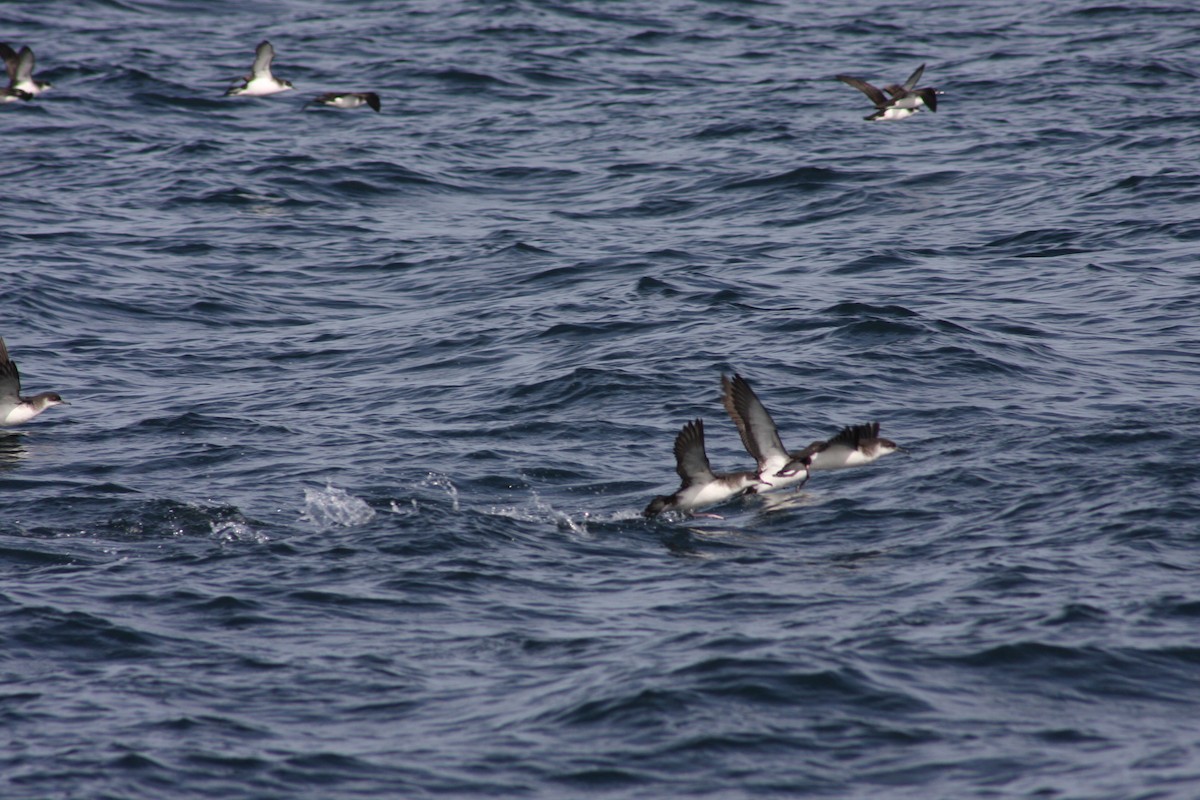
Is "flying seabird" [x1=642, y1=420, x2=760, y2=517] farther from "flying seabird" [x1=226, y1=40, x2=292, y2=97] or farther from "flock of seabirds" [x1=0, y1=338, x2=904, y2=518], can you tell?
"flying seabird" [x1=226, y1=40, x2=292, y2=97]

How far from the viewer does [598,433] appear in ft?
46.6

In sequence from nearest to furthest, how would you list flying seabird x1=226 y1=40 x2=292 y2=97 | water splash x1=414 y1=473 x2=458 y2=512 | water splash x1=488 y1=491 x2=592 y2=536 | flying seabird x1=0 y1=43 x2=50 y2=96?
water splash x1=488 y1=491 x2=592 y2=536 → water splash x1=414 y1=473 x2=458 y2=512 → flying seabird x1=0 y1=43 x2=50 y2=96 → flying seabird x1=226 y1=40 x2=292 y2=97

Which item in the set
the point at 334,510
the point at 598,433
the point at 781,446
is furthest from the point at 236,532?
the point at 781,446

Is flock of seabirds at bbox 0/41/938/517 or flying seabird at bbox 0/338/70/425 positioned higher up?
flock of seabirds at bbox 0/41/938/517

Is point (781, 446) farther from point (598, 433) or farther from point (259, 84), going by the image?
point (259, 84)

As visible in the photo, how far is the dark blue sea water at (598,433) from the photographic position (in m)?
8.46

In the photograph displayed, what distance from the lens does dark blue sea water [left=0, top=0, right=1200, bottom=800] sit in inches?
333

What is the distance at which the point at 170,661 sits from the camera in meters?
9.38

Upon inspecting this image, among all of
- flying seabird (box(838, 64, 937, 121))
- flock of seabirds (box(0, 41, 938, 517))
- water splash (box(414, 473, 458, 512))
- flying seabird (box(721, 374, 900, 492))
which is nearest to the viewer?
flock of seabirds (box(0, 41, 938, 517))

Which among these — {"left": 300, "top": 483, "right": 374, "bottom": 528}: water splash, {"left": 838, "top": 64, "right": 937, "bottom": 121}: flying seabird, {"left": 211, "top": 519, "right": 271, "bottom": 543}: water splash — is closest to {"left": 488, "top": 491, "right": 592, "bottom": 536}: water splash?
{"left": 300, "top": 483, "right": 374, "bottom": 528}: water splash

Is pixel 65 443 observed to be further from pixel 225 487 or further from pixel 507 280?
pixel 507 280

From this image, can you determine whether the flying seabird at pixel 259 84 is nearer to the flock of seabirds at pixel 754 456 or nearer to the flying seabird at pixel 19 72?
the flying seabird at pixel 19 72

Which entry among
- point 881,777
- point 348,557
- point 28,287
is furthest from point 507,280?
point 881,777

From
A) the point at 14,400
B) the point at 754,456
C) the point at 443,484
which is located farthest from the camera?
the point at 14,400
